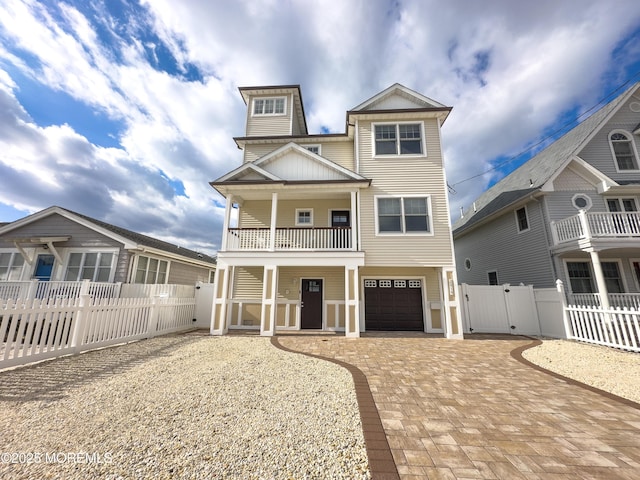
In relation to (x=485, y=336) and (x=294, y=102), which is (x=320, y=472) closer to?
(x=485, y=336)

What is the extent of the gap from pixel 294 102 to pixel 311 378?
15.0 meters

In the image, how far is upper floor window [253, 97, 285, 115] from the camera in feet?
49.3

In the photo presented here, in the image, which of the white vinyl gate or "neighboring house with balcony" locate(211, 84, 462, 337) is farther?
the white vinyl gate

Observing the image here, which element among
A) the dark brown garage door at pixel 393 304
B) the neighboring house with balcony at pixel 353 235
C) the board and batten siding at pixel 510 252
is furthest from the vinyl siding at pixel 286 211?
the board and batten siding at pixel 510 252

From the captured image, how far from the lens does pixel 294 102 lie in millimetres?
15188

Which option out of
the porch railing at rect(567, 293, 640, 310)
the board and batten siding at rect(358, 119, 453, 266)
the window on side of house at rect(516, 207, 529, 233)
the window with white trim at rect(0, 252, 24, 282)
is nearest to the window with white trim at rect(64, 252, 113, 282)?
the window with white trim at rect(0, 252, 24, 282)

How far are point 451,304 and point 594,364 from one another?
4.11 m

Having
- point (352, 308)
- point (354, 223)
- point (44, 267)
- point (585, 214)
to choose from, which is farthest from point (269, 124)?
point (585, 214)

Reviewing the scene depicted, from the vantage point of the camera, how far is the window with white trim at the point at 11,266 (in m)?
12.9

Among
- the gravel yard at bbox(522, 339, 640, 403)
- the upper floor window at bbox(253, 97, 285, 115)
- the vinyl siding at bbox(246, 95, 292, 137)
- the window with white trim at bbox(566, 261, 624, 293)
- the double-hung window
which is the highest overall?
the upper floor window at bbox(253, 97, 285, 115)

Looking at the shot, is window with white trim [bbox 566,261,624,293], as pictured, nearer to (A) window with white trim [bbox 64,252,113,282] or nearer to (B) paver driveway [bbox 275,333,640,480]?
(B) paver driveway [bbox 275,333,640,480]

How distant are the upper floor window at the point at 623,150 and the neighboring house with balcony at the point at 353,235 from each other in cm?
967

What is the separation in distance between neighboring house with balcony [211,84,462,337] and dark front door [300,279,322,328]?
5 cm

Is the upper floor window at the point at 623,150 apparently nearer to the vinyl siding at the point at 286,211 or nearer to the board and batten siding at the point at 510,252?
the board and batten siding at the point at 510,252
